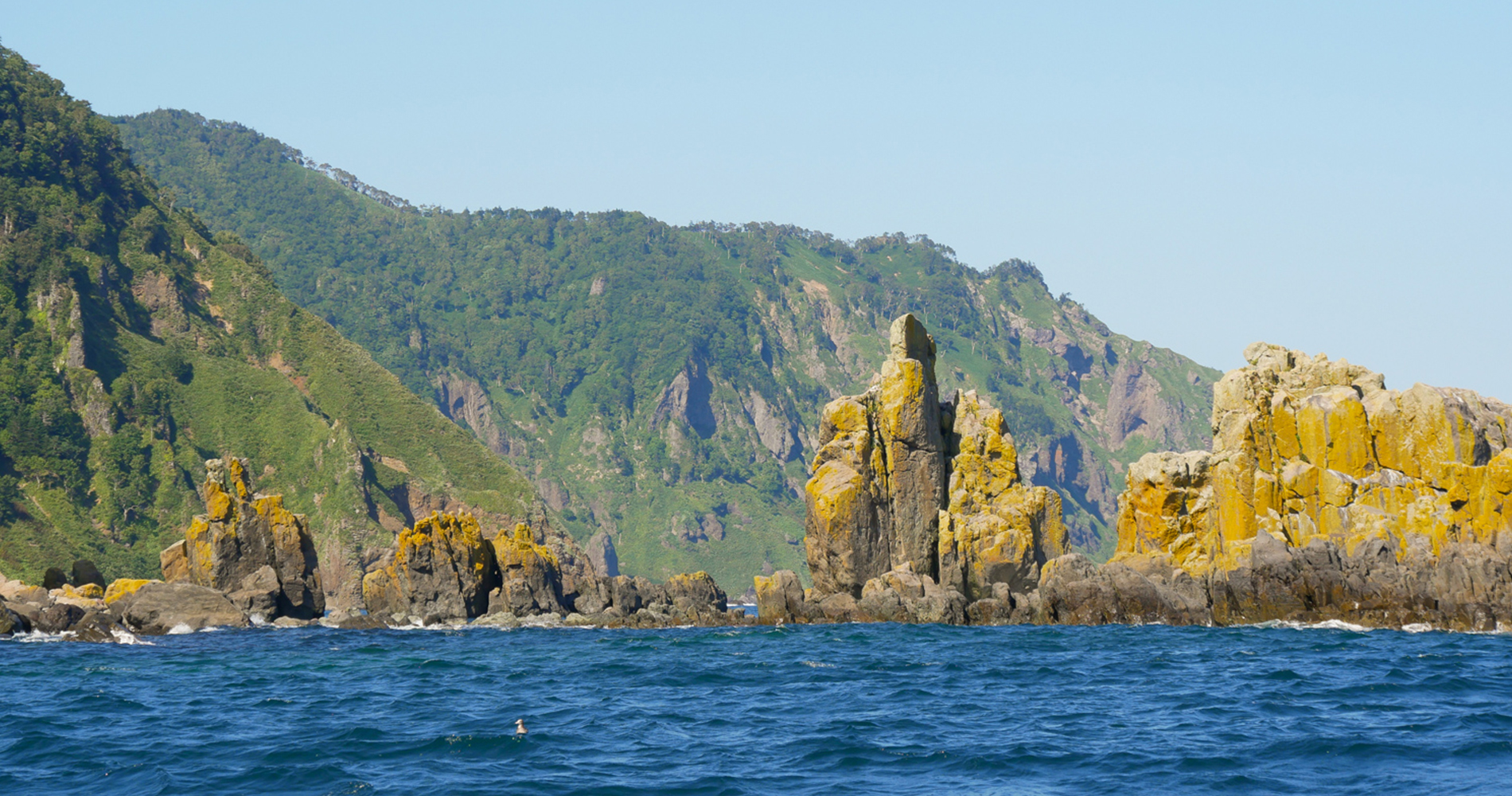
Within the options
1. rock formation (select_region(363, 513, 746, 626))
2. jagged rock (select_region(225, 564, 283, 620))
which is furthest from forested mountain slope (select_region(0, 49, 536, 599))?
rock formation (select_region(363, 513, 746, 626))

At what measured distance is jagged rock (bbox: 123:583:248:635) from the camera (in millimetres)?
74250

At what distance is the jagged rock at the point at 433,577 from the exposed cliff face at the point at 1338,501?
41566 millimetres

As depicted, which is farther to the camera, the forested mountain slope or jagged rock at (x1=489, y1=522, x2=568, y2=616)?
the forested mountain slope

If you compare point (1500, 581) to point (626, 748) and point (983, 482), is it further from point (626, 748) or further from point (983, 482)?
point (626, 748)

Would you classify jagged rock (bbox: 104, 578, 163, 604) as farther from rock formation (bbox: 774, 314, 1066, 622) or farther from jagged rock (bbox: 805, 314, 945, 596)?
jagged rock (bbox: 805, 314, 945, 596)

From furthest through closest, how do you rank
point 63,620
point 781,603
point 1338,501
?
point 781,603, point 63,620, point 1338,501

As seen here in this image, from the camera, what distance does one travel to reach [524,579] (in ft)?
299

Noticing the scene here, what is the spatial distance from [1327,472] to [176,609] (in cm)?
6310

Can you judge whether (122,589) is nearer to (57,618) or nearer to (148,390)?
(57,618)

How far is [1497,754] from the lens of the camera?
28641 mm

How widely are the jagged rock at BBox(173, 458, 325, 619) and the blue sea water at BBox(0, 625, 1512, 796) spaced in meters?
30.1

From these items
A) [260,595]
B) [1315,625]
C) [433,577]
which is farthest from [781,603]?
[260,595]

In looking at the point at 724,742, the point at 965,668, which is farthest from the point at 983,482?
the point at 724,742

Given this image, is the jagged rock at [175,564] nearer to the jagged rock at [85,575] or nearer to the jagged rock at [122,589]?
the jagged rock at [85,575]
